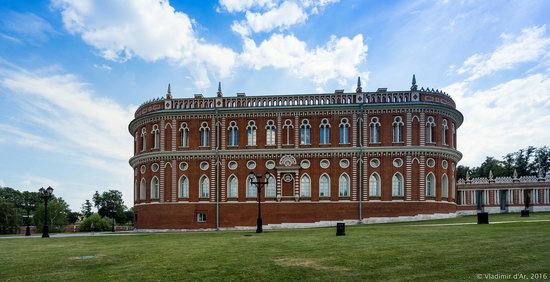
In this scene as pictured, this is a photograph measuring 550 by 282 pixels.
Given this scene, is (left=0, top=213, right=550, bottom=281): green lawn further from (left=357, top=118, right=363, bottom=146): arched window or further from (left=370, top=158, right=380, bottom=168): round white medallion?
(left=357, top=118, right=363, bottom=146): arched window

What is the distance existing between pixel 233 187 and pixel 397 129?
714 inches

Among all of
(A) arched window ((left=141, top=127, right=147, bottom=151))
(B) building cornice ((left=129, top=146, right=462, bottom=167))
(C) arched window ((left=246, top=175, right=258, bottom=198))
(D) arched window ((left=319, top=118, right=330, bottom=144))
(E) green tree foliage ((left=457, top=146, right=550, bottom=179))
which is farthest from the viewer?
(E) green tree foliage ((left=457, top=146, right=550, bottom=179))

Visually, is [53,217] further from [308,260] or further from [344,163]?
[308,260]

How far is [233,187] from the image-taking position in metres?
52.2

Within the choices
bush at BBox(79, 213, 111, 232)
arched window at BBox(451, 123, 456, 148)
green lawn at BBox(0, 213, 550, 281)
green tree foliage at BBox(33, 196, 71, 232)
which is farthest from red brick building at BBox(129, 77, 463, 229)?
green tree foliage at BBox(33, 196, 71, 232)

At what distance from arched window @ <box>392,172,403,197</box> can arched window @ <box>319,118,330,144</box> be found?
25.9 feet

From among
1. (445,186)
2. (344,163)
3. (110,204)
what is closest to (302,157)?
(344,163)

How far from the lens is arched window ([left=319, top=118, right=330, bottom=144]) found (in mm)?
51156

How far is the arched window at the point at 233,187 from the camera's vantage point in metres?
52.1

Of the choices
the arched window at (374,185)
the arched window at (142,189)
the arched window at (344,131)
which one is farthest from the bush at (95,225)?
the arched window at (374,185)

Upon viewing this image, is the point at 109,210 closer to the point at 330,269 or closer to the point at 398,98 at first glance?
the point at 398,98

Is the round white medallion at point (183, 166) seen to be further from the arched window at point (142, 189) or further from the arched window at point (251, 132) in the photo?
the arched window at point (251, 132)

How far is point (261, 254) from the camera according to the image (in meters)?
19.6

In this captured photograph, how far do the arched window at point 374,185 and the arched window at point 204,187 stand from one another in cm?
1715
